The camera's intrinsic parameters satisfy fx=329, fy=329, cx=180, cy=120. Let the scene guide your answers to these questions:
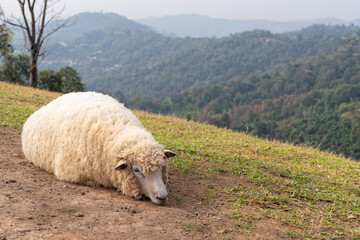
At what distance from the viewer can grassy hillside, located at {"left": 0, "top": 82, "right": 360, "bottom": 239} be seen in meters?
4.62

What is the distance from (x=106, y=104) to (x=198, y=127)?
645cm

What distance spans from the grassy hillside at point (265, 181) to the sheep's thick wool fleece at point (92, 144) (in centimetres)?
96

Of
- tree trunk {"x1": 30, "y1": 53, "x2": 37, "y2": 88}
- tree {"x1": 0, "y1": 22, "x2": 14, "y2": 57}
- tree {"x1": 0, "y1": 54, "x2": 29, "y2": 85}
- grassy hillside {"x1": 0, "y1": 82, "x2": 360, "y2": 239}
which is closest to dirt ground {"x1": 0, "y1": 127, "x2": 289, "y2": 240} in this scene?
grassy hillside {"x1": 0, "y1": 82, "x2": 360, "y2": 239}

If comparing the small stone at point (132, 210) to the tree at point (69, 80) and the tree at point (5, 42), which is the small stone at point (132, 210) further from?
the tree at point (5, 42)

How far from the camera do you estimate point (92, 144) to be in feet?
17.4

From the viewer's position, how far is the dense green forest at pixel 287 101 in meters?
63.8

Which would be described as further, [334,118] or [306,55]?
[306,55]

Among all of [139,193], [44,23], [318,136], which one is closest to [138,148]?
[139,193]

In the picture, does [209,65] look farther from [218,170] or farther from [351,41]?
[218,170]

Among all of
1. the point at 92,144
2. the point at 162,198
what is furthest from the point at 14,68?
the point at 162,198

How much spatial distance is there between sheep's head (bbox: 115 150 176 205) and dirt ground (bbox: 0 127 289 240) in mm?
149

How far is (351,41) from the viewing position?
122188 millimetres

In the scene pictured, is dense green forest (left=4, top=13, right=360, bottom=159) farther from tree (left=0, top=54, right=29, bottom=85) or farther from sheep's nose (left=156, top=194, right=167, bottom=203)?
sheep's nose (left=156, top=194, right=167, bottom=203)

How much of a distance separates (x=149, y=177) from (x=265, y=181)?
262 centimetres
